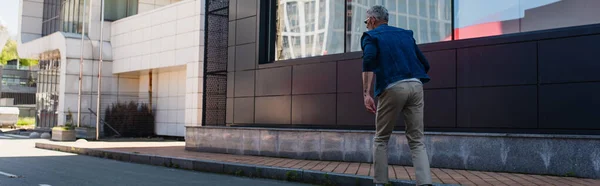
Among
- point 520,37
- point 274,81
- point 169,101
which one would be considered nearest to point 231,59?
point 274,81

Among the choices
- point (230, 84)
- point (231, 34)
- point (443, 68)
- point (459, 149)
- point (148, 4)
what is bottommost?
point (459, 149)

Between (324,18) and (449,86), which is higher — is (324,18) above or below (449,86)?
above

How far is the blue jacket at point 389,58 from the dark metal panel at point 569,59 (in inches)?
122

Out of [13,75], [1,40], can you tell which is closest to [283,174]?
[1,40]

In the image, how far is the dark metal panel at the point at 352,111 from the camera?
31.4 ft

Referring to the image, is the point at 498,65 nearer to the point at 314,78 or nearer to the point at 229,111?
the point at 314,78

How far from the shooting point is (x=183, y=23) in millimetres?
19875

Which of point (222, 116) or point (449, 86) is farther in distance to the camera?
point (222, 116)

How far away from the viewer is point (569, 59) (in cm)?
729

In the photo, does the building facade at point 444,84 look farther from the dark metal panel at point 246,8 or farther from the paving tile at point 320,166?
the paving tile at point 320,166

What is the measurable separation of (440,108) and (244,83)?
16.3 ft

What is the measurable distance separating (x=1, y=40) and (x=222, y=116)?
50636 mm

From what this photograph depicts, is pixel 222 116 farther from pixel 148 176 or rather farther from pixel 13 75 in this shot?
pixel 13 75

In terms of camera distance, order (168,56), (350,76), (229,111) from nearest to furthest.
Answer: (350,76)
(229,111)
(168,56)
